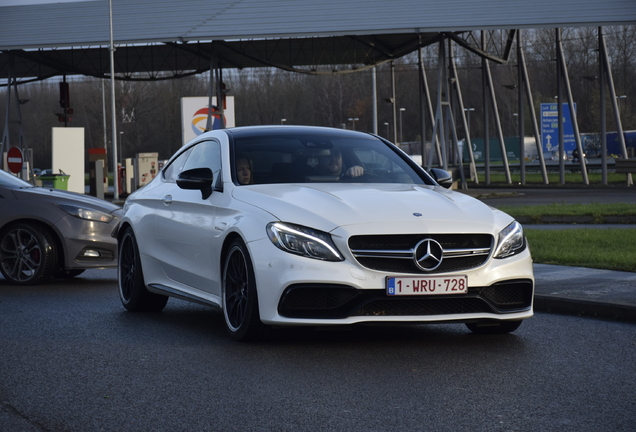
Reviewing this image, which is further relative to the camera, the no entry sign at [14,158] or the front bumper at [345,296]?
the no entry sign at [14,158]

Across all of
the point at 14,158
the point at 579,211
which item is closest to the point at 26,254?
the point at 579,211

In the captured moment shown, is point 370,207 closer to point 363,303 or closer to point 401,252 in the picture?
point 401,252

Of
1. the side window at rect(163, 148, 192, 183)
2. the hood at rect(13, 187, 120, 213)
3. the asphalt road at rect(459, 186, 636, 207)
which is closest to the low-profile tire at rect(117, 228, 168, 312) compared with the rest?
the side window at rect(163, 148, 192, 183)

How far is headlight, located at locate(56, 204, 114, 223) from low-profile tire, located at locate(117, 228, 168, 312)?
2.20 m

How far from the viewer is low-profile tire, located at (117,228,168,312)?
900cm

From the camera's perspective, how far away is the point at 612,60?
9356cm

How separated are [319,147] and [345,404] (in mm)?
3214

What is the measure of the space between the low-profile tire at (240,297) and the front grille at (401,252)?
0.78m

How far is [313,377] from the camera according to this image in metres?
5.94

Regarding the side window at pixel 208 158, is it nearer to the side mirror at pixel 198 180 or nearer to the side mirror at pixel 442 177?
the side mirror at pixel 198 180

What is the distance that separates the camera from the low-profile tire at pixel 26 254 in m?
11.4

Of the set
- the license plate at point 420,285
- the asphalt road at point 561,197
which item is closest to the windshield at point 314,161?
the license plate at point 420,285

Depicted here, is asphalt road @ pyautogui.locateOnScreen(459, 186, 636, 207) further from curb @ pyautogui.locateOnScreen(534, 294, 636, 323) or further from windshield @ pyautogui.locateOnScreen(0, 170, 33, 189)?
curb @ pyautogui.locateOnScreen(534, 294, 636, 323)

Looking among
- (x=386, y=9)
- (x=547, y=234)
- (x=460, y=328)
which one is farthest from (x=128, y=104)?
(x=460, y=328)
